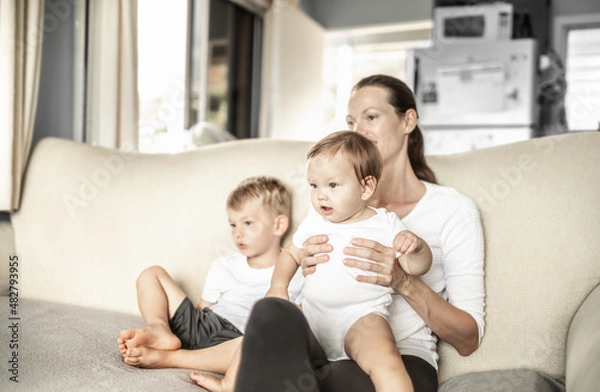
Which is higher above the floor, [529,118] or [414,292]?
[529,118]

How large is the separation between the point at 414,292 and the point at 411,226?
8.3 inches

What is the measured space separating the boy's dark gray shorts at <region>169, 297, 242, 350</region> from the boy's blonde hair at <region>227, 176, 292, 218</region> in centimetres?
31

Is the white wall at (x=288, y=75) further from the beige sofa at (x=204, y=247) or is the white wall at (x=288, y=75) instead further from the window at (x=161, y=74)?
the beige sofa at (x=204, y=247)

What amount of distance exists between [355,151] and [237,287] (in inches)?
21.7

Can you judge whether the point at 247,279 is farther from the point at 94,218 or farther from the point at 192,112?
the point at 192,112

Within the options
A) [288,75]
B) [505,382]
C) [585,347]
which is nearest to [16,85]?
[505,382]

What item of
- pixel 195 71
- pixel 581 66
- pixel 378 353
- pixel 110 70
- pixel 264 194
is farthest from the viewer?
pixel 581 66

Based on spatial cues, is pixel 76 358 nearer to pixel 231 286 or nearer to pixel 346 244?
pixel 231 286

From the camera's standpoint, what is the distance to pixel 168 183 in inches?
71.8

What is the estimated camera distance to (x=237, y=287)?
60.4 inches

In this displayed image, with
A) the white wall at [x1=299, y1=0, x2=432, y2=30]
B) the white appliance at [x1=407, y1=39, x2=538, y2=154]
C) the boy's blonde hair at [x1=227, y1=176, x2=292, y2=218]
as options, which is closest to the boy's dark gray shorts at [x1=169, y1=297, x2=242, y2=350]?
the boy's blonde hair at [x1=227, y1=176, x2=292, y2=218]

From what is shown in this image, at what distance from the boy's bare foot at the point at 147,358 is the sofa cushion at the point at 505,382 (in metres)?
0.63

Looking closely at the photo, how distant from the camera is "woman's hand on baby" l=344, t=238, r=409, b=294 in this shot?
1.15m

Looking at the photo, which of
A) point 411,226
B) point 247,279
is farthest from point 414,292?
point 247,279
